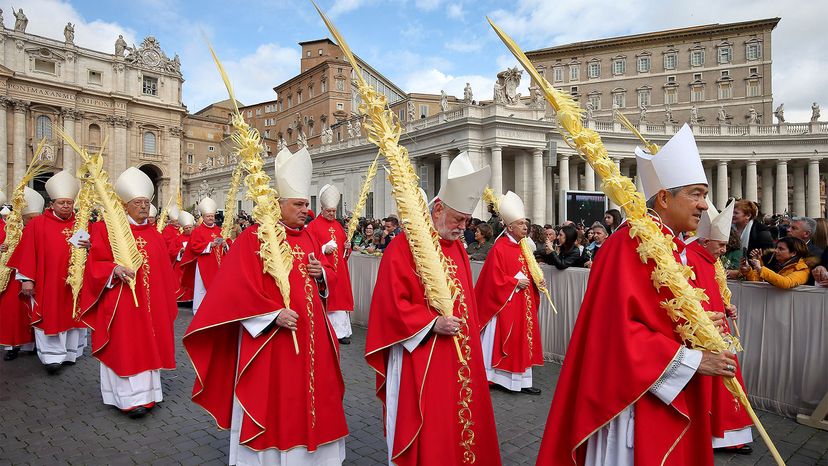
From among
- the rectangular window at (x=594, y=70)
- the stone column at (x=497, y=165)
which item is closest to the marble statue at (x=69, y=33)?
the stone column at (x=497, y=165)

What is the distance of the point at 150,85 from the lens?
60.4 m

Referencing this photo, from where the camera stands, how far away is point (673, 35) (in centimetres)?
6262

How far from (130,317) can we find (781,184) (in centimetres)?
4899

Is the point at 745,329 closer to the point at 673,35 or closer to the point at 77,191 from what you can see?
the point at 77,191

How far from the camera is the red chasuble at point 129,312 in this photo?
5.23 metres

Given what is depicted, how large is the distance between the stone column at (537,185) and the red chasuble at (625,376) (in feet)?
97.8

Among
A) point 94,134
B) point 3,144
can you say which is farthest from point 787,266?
point 94,134

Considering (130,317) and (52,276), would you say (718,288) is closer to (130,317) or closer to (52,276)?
(130,317)

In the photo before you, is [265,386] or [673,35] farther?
[673,35]

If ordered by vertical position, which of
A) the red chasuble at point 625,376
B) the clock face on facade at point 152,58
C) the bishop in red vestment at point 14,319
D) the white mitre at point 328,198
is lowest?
the bishop in red vestment at point 14,319

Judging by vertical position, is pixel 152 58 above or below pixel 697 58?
below

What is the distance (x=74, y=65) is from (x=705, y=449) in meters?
67.5

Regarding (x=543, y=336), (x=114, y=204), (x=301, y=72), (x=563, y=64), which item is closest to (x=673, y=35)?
(x=563, y=64)

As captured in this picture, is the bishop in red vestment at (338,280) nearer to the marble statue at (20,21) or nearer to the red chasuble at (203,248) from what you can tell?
the red chasuble at (203,248)
